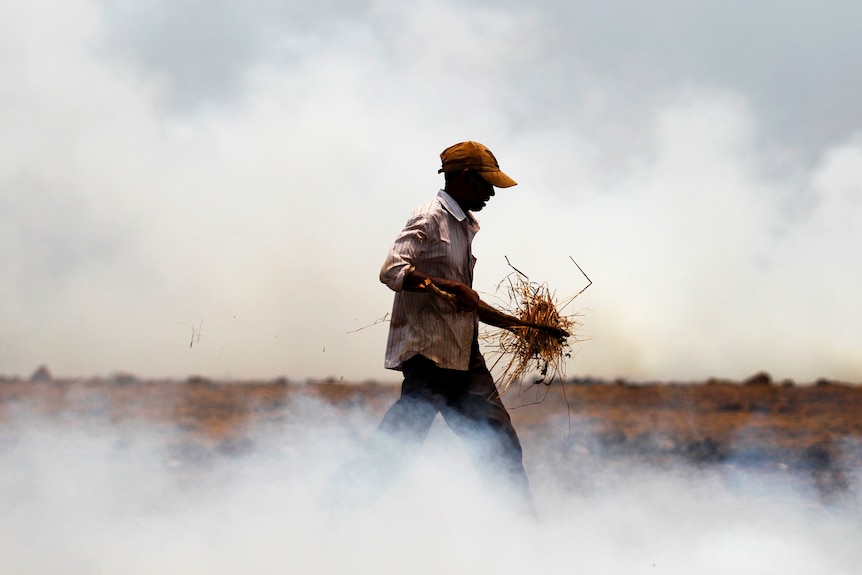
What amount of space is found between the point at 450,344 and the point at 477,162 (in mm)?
918

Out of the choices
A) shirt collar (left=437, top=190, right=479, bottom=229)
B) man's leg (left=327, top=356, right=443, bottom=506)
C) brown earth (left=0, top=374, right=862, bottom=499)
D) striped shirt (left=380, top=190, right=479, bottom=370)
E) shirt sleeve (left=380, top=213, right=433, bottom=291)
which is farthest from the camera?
brown earth (left=0, top=374, right=862, bottom=499)

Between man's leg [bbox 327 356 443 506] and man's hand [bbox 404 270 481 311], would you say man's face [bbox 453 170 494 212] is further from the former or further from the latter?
man's leg [bbox 327 356 443 506]

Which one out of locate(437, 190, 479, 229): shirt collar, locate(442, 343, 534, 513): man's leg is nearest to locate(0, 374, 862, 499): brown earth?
locate(442, 343, 534, 513): man's leg

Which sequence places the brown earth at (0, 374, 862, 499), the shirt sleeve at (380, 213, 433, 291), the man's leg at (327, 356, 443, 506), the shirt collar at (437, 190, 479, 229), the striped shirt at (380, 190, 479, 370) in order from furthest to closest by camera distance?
the brown earth at (0, 374, 862, 499)
the shirt collar at (437, 190, 479, 229)
the striped shirt at (380, 190, 479, 370)
the man's leg at (327, 356, 443, 506)
the shirt sleeve at (380, 213, 433, 291)

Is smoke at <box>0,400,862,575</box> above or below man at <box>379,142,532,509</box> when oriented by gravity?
below

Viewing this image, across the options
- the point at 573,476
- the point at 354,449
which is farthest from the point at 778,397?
the point at 354,449

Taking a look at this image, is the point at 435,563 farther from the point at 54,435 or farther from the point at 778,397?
the point at 778,397

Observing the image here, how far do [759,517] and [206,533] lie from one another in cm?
332

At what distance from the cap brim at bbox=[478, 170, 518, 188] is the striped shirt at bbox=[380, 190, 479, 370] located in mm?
234

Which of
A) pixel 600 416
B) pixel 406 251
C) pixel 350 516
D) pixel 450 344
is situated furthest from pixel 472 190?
pixel 600 416

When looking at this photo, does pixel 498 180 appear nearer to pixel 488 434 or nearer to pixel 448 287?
pixel 448 287

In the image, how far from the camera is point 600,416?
13.7 meters

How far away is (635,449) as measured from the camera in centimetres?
958

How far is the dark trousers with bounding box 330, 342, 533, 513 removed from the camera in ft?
15.2
